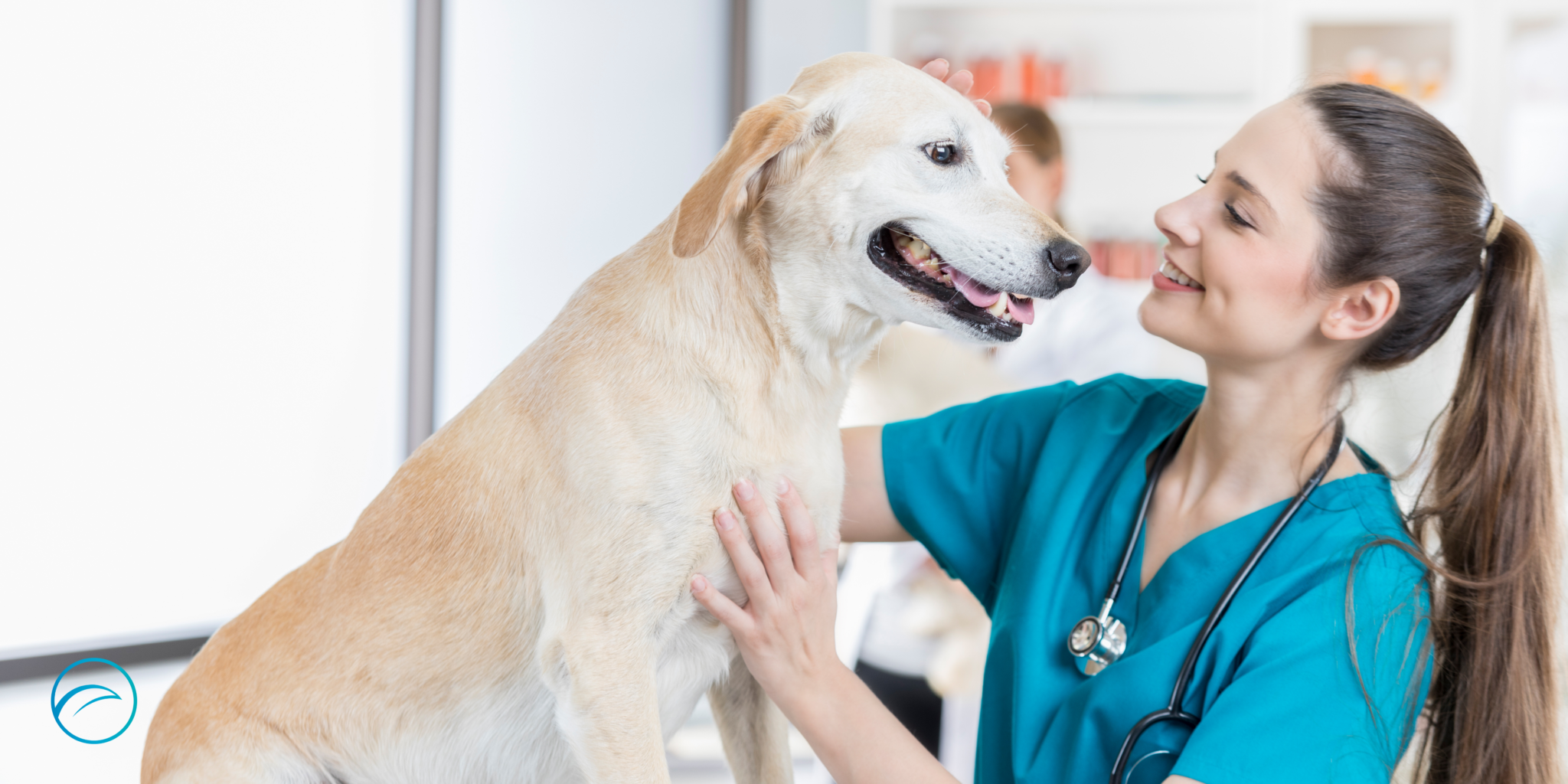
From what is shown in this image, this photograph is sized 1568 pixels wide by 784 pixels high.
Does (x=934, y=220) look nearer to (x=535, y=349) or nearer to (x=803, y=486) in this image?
(x=803, y=486)

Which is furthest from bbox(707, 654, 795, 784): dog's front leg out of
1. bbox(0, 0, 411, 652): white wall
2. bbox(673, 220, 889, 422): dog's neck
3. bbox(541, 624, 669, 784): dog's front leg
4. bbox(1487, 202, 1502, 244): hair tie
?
bbox(0, 0, 411, 652): white wall

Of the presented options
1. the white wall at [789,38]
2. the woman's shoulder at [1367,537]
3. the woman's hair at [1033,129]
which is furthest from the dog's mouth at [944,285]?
the white wall at [789,38]

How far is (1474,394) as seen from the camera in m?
1.08

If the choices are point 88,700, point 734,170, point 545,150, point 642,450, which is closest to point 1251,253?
point 734,170

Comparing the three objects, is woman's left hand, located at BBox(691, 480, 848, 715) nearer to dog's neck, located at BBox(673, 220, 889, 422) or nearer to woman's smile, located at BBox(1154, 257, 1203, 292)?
dog's neck, located at BBox(673, 220, 889, 422)

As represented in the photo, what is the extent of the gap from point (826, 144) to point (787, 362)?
0.22 meters

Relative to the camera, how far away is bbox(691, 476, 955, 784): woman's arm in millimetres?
953

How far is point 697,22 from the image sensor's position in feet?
10.3

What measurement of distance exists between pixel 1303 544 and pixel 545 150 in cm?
214

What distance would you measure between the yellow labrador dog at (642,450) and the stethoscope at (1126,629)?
30 cm

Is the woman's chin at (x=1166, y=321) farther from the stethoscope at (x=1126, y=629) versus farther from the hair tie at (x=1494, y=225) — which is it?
the hair tie at (x=1494, y=225)

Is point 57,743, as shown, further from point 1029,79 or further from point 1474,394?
point 1029,79

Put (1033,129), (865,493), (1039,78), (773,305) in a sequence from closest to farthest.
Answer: (773,305) < (865,493) < (1033,129) < (1039,78)

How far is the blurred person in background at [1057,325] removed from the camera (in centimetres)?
245
